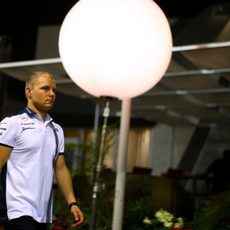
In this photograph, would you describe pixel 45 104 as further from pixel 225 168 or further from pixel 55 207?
pixel 225 168

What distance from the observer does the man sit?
6.41 ft

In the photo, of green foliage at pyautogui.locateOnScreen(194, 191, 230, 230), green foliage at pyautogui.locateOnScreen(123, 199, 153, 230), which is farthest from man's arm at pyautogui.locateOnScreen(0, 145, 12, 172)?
green foliage at pyautogui.locateOnScreen(123, 199, 153, 230)

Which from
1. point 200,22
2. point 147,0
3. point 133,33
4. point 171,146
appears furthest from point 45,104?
point 171,146

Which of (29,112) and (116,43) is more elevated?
(116,43)

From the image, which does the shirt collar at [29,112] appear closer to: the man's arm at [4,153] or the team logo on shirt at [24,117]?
the team logo on shirt at [24,117]

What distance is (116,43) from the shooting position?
2088 millimetres

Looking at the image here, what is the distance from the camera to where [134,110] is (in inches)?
360

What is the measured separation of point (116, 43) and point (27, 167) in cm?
61

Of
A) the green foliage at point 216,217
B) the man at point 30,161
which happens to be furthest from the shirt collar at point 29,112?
the green foliage at point 216,217

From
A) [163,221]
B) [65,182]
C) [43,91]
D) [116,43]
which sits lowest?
[163,221]

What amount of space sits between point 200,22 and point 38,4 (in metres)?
2.92

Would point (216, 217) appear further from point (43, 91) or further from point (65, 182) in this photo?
point (43, 91)

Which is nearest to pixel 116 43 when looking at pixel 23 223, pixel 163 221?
pixel 23 223

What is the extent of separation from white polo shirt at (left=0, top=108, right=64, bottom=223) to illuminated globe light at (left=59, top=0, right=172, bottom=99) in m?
0.34
